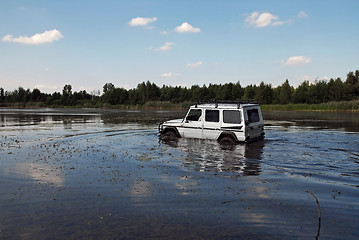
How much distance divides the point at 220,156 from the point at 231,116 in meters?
3.21

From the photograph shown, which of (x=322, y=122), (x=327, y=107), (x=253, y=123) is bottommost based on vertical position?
(x=322, y=122)

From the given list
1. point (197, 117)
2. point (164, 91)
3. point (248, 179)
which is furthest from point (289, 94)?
point (248, 179)

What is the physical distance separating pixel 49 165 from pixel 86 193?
12.9 ft

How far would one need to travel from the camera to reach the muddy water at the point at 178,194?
5141 mm

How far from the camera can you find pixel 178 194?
7043mm

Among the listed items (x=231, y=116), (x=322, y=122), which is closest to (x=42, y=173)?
(x=231, y=116)

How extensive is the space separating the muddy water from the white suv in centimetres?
152

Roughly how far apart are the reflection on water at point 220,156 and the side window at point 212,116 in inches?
43.4

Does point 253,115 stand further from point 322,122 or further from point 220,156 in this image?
point 322,122

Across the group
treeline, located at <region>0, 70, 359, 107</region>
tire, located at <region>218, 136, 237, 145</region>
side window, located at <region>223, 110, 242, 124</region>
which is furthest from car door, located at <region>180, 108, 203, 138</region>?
treeline, located at <region>0, 70, 359, 107</region>

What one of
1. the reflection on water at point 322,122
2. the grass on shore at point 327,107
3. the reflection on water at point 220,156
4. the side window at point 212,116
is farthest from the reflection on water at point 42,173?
the grass on shore at point 327,107

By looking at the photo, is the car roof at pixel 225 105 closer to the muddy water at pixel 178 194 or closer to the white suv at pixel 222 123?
the white suv at pixel 222 123

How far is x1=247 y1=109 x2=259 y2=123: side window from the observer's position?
1471 centimetres

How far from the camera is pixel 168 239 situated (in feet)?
15.6
